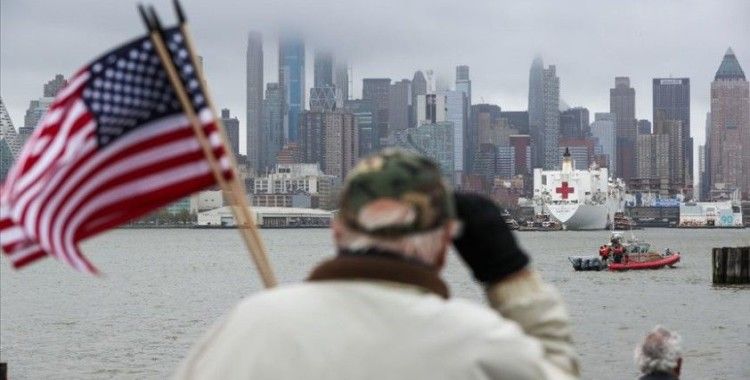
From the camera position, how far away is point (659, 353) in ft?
26.1

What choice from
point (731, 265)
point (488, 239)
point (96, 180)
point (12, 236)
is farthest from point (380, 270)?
point (731, 265)

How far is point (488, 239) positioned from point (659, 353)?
4.12 m

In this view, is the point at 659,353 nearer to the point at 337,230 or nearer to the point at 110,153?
the point at 110,153

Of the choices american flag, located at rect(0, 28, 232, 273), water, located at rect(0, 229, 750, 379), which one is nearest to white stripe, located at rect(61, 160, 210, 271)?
american flag, located at rect(0, 28, 232, 273)

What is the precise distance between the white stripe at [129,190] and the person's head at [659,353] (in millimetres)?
3420

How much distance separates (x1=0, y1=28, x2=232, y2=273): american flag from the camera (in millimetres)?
5184

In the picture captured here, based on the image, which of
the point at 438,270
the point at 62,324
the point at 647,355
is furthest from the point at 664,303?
the point at 438,270

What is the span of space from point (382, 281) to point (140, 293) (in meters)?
82.9

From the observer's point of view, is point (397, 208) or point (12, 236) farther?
point (12, 236)

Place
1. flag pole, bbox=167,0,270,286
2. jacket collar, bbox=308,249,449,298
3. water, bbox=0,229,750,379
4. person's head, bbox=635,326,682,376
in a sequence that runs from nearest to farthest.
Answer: jacket collar, bbox=308,249,449,298
flag pole, bbox=167,0,270,286
person's head, bbox=635,326,682,376
water, bbox=0,229,750,379

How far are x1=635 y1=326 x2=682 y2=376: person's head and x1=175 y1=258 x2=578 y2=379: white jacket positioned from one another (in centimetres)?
439

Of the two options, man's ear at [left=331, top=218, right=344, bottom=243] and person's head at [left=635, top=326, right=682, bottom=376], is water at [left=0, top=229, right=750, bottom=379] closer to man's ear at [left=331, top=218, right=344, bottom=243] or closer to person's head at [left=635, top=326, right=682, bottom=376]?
Answer: person's head at [left=635, top=326, right=682, bottom=376]

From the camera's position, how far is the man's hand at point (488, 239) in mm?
4043

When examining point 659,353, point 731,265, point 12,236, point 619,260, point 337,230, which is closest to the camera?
point 337,230
